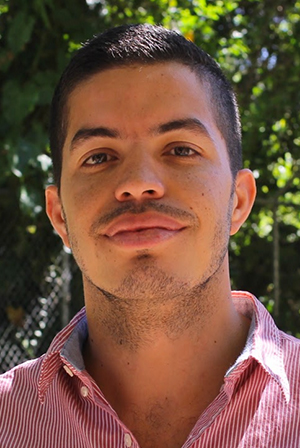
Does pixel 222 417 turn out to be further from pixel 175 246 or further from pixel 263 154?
pixel 263 154

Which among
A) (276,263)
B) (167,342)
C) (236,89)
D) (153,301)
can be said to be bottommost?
(276,263)

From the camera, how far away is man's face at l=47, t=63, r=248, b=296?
5.73 feet

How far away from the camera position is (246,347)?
1786mm

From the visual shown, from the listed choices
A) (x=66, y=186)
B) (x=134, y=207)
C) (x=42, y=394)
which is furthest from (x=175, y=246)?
(x=42, y=394)

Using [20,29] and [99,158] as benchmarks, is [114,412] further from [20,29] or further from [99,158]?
[20,29]

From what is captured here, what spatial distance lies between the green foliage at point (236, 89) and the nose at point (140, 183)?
2168mm

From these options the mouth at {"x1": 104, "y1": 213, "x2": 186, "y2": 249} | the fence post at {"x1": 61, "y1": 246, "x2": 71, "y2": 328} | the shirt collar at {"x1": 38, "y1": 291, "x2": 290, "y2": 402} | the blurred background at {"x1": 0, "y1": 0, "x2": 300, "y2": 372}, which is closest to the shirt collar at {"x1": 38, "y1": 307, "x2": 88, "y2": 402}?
the shirt collar at {"x1": 38, "y1": 291, "x2": 290, "y2": 402}

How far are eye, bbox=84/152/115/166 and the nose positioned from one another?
0.31 feet

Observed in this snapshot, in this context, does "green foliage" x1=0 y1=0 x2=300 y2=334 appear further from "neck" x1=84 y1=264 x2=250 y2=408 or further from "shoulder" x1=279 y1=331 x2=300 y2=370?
"shoulder" x1=279 y1=331 x2=300 y2=370

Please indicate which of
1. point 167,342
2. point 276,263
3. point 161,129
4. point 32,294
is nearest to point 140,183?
point 161,129

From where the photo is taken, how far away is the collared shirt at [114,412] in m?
1.66

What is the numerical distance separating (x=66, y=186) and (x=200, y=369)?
61 cm

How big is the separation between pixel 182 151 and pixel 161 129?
79 mm

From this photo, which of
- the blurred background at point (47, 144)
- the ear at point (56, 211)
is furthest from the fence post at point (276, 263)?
the ear at point (56, 211)
